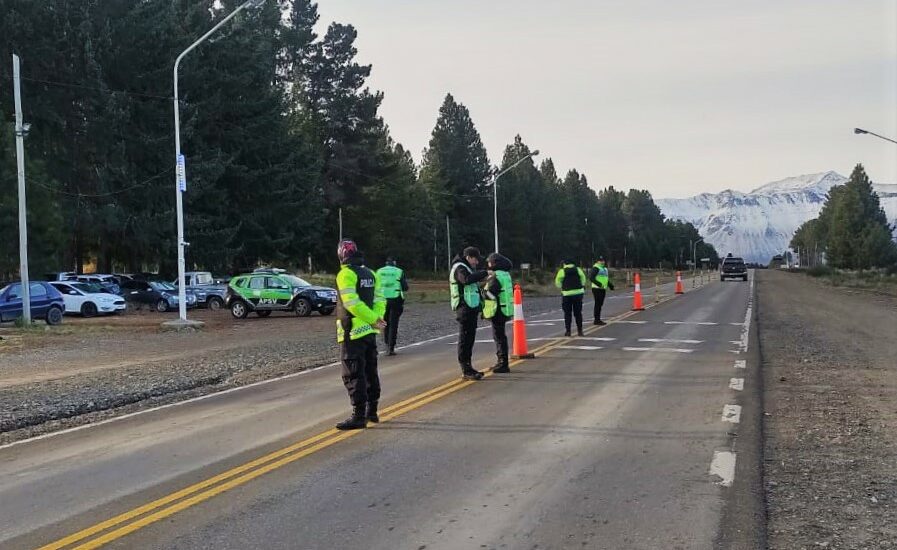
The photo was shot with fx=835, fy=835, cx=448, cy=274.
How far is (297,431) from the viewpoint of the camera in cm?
859

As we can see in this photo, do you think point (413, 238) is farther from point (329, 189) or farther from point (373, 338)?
point (373, 338)

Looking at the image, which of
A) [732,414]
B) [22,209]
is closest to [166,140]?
[22,209]

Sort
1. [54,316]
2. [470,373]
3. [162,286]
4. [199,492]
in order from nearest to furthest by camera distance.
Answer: [199,492] → [470,373] → [54,316] → [162,286]

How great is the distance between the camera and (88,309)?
106ft

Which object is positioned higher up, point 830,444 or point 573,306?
point 573,306

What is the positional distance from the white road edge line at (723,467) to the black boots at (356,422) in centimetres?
347

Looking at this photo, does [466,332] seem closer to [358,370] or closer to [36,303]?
[358,370]

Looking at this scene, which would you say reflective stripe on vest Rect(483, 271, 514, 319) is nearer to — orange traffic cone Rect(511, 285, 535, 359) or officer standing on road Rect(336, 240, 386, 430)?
orange traffic cone Rect(511, 285, 535, 359)

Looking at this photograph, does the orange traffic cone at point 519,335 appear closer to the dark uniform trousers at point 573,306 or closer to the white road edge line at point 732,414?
the dark uniform trousers at point 573,306

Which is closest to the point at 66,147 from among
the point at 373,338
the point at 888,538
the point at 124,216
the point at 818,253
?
the point at 124,216

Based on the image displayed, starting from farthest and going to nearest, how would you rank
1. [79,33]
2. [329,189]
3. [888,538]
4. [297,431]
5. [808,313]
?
[329,189] < [79,33] < [808,313] < [297,431] < [888,538]

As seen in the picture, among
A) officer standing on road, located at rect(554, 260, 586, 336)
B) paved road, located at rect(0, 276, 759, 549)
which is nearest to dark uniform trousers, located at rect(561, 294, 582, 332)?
officer standing on road, located at rect(554, 260, 586, 336)

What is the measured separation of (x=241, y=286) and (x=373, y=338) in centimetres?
2212

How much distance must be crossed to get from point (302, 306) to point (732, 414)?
2223 centimetres
